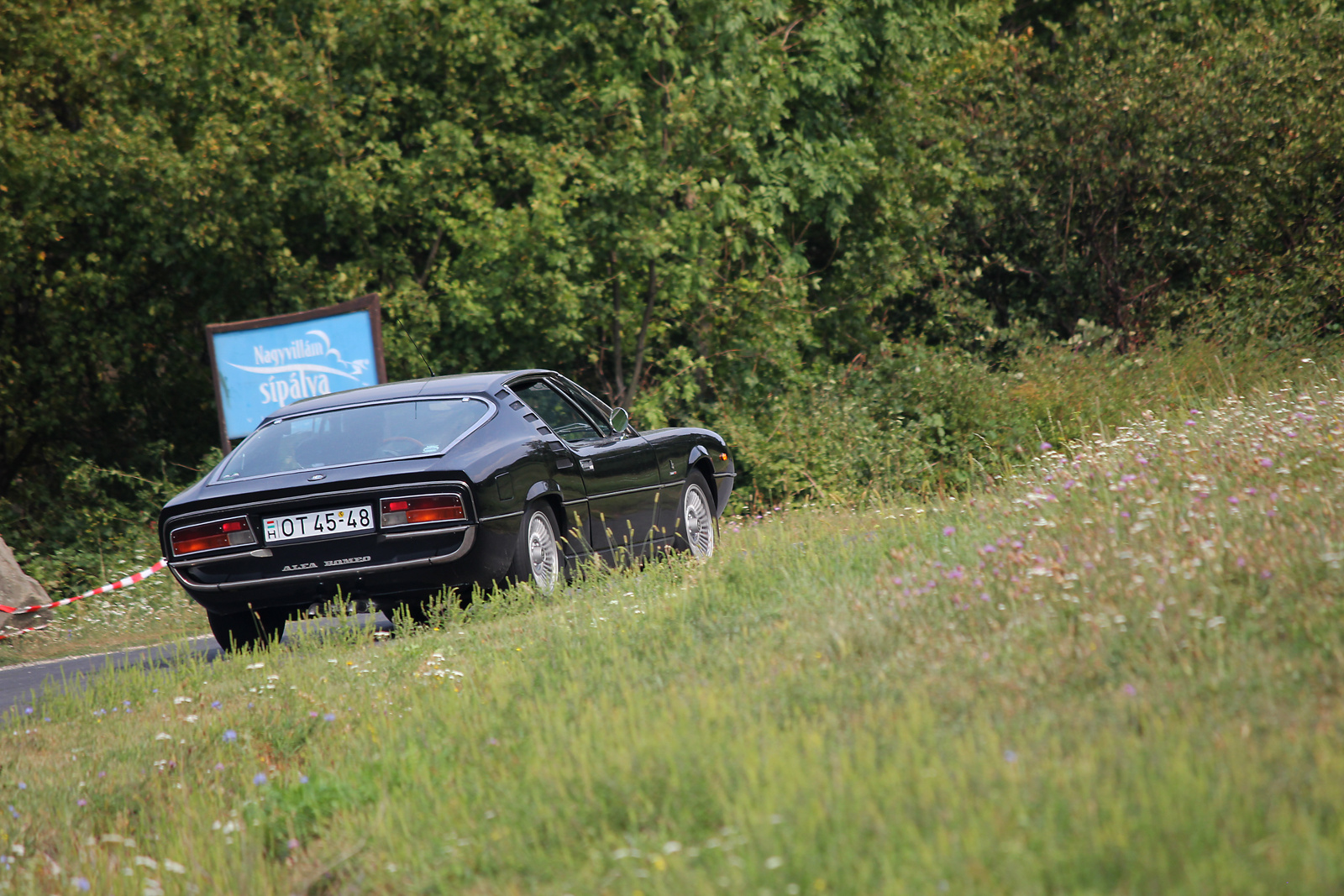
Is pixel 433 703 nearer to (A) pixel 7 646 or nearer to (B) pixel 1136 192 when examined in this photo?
(A) pixel 7 646

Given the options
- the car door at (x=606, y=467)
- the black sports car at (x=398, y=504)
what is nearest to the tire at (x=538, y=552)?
the black sports car at (x=398, y=504)

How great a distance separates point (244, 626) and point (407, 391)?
1.70 m

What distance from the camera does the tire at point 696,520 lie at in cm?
931

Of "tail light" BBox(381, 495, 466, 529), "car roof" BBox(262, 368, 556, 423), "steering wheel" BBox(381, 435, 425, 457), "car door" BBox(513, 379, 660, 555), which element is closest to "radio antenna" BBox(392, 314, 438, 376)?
"car door" BBox(513, 379, 660, 555)

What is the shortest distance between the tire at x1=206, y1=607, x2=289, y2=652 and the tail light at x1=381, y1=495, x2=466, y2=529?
1059mm

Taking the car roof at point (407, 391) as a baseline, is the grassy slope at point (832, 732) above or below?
below

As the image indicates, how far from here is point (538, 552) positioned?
7492 mm

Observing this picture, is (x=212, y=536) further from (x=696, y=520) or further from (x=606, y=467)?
(x=696, y=520)

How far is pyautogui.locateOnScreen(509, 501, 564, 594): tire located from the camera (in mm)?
7195

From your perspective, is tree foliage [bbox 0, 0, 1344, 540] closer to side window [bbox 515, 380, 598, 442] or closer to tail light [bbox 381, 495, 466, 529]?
side window [bbox 515, 380, 598, 442]

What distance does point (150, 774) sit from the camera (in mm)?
4926

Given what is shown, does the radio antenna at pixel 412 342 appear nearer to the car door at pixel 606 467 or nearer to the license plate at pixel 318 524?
the car door at pixel 606 467

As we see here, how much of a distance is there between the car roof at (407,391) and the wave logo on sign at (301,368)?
16.6 ft

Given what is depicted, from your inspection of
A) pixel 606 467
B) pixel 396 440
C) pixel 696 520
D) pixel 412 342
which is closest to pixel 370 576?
pixel 396 440
